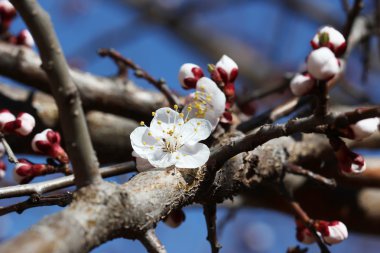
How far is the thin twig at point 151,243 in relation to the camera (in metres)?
1.20

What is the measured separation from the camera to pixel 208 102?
1.66 m

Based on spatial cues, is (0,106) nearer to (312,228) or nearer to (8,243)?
(312,228)

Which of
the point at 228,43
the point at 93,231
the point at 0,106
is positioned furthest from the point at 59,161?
the point at 228,43

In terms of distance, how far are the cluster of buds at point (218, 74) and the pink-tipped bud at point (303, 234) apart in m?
0.47

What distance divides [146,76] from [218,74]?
0.37 m

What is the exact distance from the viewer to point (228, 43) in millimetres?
5680

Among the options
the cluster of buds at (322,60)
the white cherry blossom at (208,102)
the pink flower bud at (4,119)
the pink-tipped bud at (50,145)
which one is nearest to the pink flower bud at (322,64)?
the cluster of buds at (322,60)

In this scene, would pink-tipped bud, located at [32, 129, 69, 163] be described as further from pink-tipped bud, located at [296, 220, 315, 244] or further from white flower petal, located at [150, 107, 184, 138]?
pink-tipped bud, located at [296, 220, 315, 244]

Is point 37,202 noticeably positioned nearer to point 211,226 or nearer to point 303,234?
point 211,226

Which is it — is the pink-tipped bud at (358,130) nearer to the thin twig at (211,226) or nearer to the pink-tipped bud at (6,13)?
the thin twig at (211,226)

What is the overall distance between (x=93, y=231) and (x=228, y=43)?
187 inches

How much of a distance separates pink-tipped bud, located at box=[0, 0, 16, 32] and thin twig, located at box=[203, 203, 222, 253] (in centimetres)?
123

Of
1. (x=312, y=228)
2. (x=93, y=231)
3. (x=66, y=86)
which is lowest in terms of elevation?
(x=312, y=228)

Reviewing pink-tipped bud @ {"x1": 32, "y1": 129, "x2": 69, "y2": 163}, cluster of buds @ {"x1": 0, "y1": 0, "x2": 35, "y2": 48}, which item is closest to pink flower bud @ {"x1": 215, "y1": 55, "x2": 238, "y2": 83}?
pink-tipped bud @ {"x1": 32, "y1": 129, "x2": 69, "y2": 163}
